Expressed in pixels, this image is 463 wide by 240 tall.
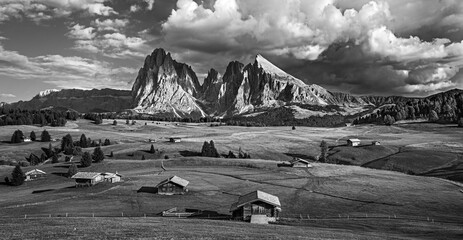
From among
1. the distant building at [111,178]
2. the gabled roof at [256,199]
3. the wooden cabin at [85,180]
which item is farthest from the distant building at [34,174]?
the gabled roof at [256,199]

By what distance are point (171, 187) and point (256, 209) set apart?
A: 28623mm

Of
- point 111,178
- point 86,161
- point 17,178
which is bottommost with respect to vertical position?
point 17,178

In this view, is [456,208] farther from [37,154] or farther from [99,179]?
[37,154]

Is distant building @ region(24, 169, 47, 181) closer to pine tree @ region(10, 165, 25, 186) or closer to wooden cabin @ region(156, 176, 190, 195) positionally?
pine tree @ region(10, 165, 25, 186)

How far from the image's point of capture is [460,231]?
2013 inches

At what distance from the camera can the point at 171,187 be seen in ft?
293

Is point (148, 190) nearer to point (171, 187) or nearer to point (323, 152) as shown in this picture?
point (171, 187)

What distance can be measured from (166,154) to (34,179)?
175ft

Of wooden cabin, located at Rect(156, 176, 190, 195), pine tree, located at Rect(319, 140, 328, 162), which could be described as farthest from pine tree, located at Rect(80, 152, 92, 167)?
pine tree, located at Rect(319, 140, 328, 162)

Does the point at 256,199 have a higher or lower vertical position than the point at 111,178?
higher

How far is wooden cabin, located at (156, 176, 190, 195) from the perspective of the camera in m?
88.4

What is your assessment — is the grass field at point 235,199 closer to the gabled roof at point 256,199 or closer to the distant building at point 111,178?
the distant building at point 111,178

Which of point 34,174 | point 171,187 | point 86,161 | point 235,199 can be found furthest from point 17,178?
point 235,199

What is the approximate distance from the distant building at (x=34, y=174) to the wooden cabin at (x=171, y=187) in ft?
168
